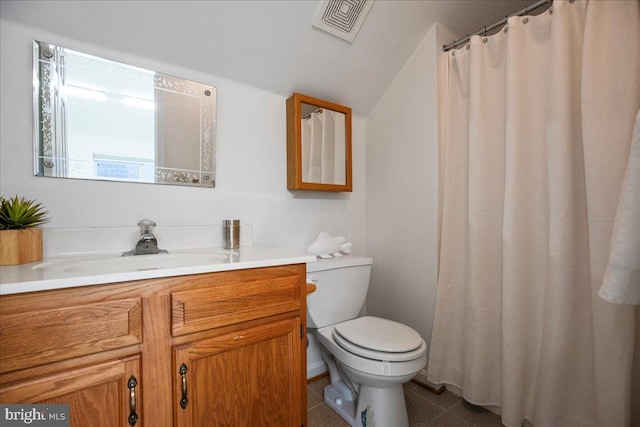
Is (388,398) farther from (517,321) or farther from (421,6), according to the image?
(421,6)

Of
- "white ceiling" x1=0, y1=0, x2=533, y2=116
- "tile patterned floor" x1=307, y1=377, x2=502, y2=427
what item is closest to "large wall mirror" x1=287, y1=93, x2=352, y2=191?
"white ceiling" x1=0, y1=0, x2=533, y2=116

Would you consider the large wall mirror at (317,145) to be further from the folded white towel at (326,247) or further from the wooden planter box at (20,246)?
the wooden planter box at (20,246)

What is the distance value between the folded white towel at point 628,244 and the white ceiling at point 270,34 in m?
1.20

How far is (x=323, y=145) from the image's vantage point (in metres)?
1.71

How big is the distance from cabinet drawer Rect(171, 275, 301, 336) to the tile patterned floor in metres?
0.73

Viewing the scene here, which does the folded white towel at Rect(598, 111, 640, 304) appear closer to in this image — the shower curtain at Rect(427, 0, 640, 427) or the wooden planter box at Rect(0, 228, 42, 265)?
the shower curtain at Rect(427, 0, 640, 427)

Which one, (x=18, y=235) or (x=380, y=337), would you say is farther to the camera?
(x=380, y=337)

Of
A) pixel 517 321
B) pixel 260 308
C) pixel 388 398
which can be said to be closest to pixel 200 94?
pixel 260 308

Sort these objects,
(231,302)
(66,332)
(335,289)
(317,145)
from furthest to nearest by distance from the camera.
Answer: (317,145) < (335,289) < (231,302) < (66,332)

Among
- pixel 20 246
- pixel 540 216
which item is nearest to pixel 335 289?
pixel 540 216

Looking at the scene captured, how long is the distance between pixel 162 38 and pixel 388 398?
181 cm

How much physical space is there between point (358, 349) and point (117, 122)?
4.50 ft

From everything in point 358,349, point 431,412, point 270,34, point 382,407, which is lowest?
point 431,412

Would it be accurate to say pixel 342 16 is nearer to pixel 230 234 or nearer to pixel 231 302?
pixel 230 234
